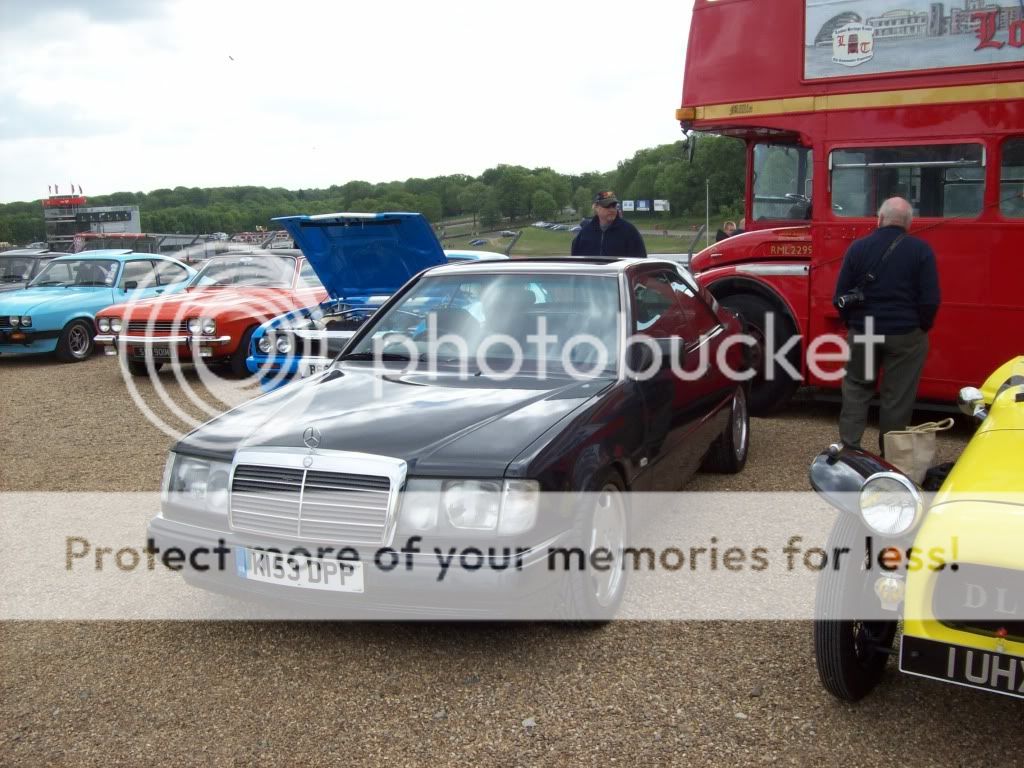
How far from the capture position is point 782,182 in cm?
881

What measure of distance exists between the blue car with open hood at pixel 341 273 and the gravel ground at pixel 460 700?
4454 mm

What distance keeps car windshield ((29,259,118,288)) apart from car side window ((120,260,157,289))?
19 cm

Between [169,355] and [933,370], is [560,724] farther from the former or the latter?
[169,355]

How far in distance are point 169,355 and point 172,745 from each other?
8.19m

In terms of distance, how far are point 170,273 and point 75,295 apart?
1.32m

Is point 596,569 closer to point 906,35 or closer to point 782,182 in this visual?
point 906,35

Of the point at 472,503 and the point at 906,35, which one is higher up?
the point at 906,35

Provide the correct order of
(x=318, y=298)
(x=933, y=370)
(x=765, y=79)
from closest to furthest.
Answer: (x=933, y=370) < (x=765, y=79) < (x=318, y=298)

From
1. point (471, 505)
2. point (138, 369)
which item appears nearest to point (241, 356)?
point (138, 369)

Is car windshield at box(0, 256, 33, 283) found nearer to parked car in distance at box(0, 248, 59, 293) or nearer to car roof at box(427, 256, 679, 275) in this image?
parked car in distance at box(0, 248, 59, 293)

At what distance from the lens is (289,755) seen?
3062 mm

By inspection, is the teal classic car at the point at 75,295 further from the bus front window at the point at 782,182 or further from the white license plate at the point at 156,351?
the bus front window at the point at 782,182

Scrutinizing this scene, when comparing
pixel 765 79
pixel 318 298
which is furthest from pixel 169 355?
pixel 765 79

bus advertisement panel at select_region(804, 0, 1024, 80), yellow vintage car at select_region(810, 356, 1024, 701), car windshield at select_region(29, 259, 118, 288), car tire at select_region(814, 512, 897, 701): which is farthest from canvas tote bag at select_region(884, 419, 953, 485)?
car windshield at select_region(29, 259, 118, 288)
